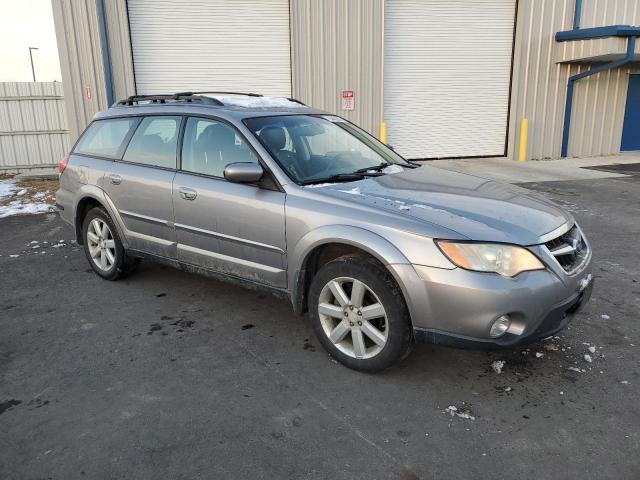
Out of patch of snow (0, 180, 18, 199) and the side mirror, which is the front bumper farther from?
patch of snow (0, 180, 18, 199)

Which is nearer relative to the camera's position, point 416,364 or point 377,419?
point 377,419

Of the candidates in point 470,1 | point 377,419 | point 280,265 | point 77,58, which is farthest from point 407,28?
point 377,419

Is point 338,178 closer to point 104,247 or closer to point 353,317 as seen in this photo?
point 353,317

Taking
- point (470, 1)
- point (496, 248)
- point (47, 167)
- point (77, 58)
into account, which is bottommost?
point (47, 167)

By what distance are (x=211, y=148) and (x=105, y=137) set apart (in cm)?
154

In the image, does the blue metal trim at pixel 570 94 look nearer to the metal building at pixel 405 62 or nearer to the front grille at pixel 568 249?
the metal building at pixel 405 62

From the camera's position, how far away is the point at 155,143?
14.9ft

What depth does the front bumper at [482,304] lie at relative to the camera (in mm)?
2832

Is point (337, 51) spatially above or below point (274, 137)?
above

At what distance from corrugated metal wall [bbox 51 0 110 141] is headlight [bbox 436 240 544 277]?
428 inches

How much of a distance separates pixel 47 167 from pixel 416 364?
12.4 meters

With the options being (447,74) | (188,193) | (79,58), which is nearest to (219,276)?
(188,193)

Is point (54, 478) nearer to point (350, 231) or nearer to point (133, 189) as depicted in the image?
point (350, 231)

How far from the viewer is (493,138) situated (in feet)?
49.1
